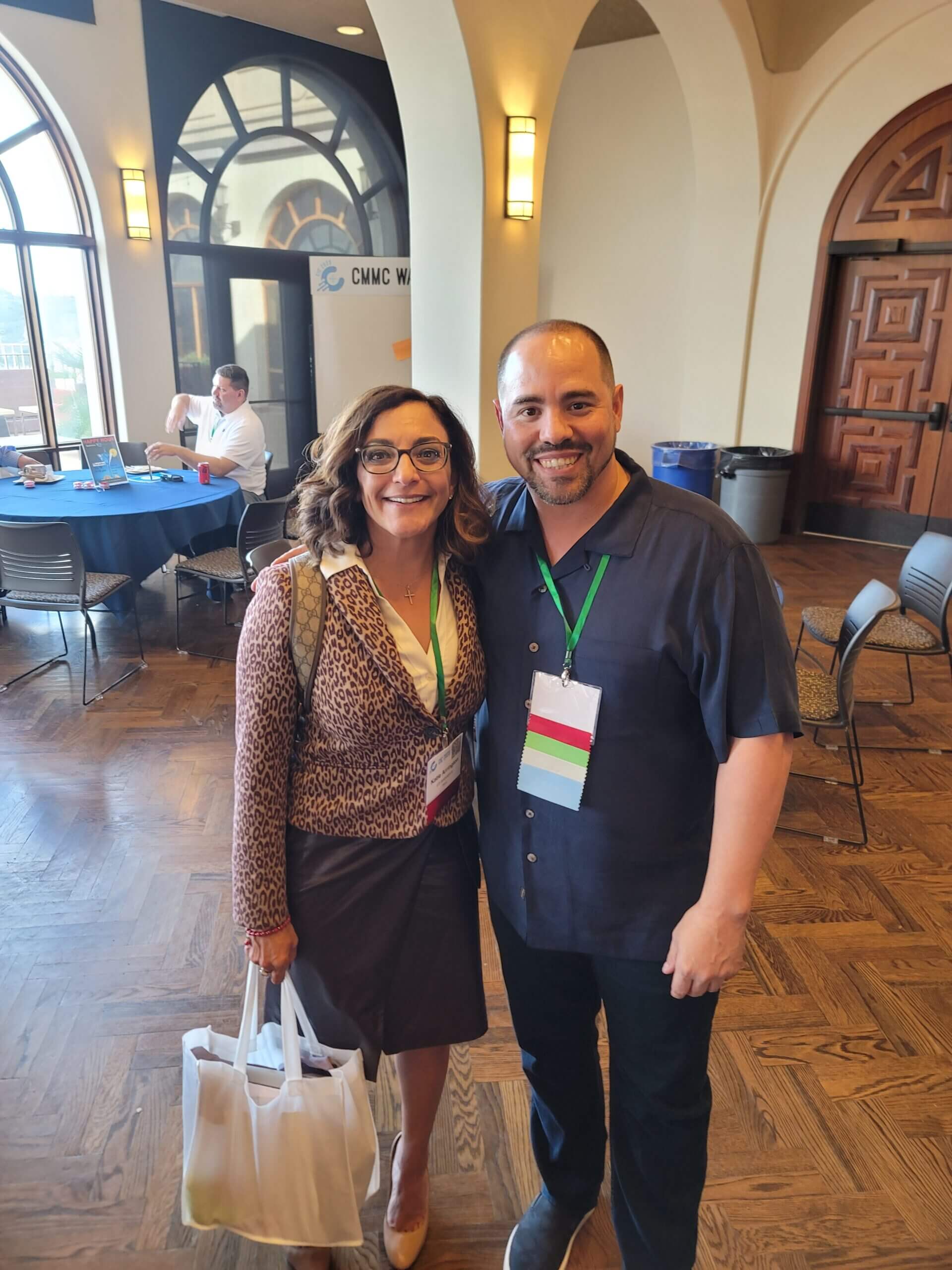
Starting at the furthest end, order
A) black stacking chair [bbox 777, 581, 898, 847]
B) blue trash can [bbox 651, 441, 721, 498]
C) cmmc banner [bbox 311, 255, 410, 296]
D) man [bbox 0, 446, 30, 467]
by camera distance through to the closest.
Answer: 1. cmmc banner [bbox 311, 255, 410, 296]
2. blue trash can [bbox 651, 441, 721, 498]
3. man [bbox 0, 446, 30, 467]
4. black stacking chair [bbox 777, 581, 898, 847]

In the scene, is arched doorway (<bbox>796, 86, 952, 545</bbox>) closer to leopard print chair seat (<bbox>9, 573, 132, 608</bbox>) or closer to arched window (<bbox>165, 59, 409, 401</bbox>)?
arched window (<bbox>165, 59, 409, 401</bbox>)

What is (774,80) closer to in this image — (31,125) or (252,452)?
(252,452)

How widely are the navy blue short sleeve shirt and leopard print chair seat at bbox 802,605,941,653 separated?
244cm

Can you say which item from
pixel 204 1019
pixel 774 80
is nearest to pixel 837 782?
pixel 204 1019

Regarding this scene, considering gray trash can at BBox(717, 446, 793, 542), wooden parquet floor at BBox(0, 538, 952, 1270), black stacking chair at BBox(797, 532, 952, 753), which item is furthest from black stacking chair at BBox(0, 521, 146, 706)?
gray trash can at BBox(717, 446, 793, 542)

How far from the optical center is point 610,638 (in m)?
1.21

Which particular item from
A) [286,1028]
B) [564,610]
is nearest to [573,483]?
[564,610]

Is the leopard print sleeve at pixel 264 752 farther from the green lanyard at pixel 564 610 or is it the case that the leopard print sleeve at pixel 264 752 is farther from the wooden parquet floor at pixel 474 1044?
the wooden parquet floor at pixel 474 1044

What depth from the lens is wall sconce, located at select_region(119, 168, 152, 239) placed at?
6.73 meters

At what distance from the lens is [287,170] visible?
313 inches

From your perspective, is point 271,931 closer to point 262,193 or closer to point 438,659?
point 438,659

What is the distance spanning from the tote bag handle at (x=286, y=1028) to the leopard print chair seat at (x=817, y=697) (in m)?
1.92

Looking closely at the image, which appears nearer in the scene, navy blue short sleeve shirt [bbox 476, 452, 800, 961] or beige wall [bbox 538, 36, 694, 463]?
navy blue short sleeve shirt [bbox 476, 452, 800, 961]

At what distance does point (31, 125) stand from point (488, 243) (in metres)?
4.41
